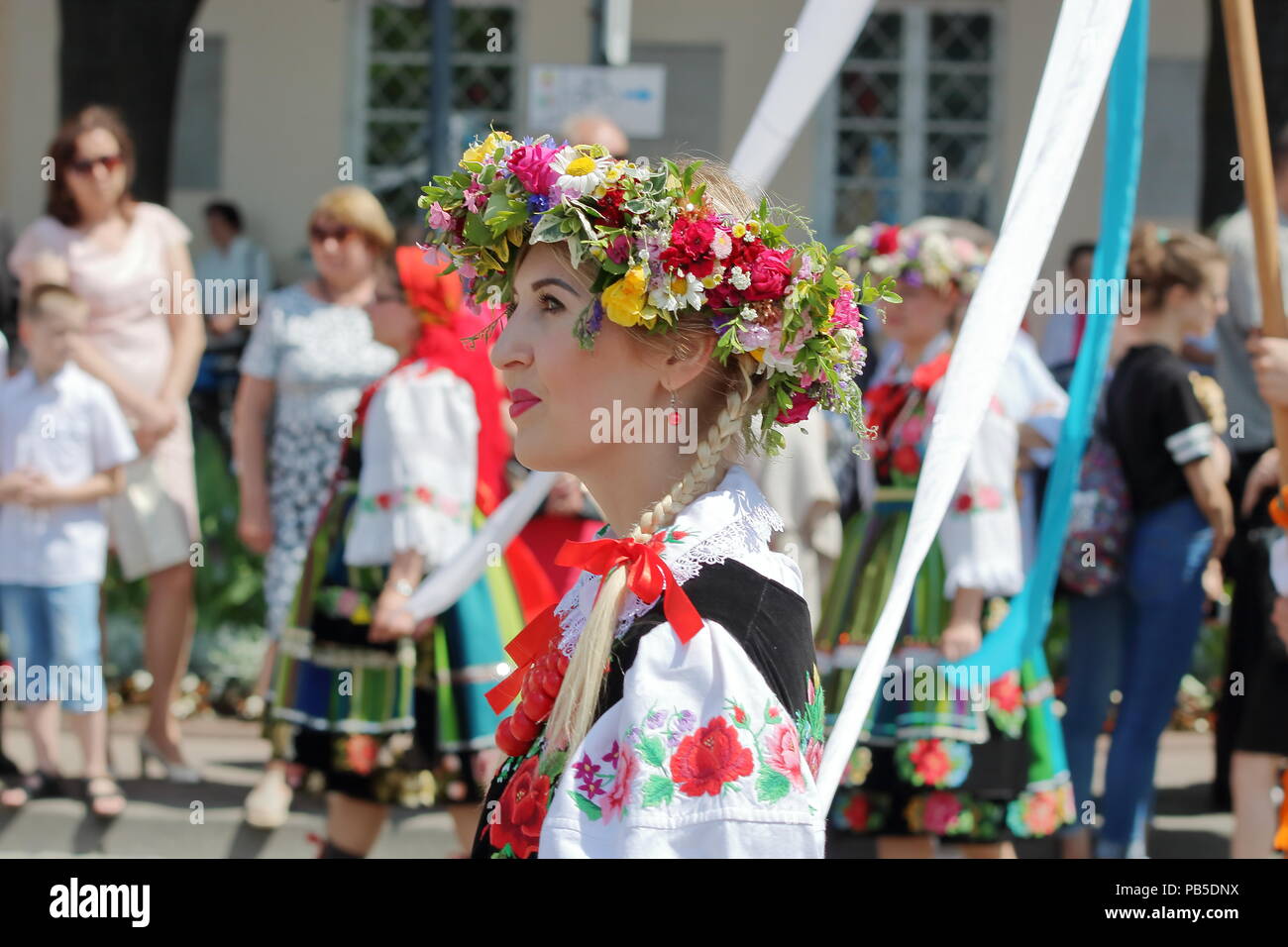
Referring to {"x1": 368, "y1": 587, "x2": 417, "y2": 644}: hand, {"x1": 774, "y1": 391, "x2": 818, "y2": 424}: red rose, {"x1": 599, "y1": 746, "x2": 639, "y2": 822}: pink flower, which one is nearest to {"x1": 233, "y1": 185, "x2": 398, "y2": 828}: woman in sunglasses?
{"x1": 368, "y1": 587, "x2": 417, "y2": 644}: hand

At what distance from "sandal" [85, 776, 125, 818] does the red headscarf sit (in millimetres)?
1620

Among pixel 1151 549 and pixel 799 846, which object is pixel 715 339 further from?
pixel 1151 549

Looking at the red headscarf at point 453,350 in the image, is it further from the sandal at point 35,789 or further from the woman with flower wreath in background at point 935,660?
the sandal at point 35,789

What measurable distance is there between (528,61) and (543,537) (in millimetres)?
7219

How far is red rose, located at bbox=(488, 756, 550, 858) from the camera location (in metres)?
2.07

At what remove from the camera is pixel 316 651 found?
15.8 feet

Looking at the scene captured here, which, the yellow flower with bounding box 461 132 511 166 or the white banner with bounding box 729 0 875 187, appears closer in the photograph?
the yellow flower with bounding box 461 132 511 166

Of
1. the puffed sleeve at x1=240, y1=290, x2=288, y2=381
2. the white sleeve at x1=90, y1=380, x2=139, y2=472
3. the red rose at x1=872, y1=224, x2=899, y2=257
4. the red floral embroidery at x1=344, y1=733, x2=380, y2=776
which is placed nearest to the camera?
the red floral embroidery at x1=344, y1=733, x2=380, y2=776

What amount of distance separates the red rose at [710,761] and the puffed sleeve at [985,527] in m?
2.80

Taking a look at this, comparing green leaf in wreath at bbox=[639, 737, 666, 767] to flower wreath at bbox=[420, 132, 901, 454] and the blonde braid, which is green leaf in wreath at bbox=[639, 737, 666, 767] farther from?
flower wreath at bbox=[420, 132, 901, 454]

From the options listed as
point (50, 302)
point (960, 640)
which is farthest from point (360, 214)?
point (960, 640)

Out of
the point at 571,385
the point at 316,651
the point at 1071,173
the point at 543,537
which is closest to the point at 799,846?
the point at 571,385

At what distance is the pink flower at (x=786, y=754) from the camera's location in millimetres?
1910

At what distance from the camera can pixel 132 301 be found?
19.5 feet
